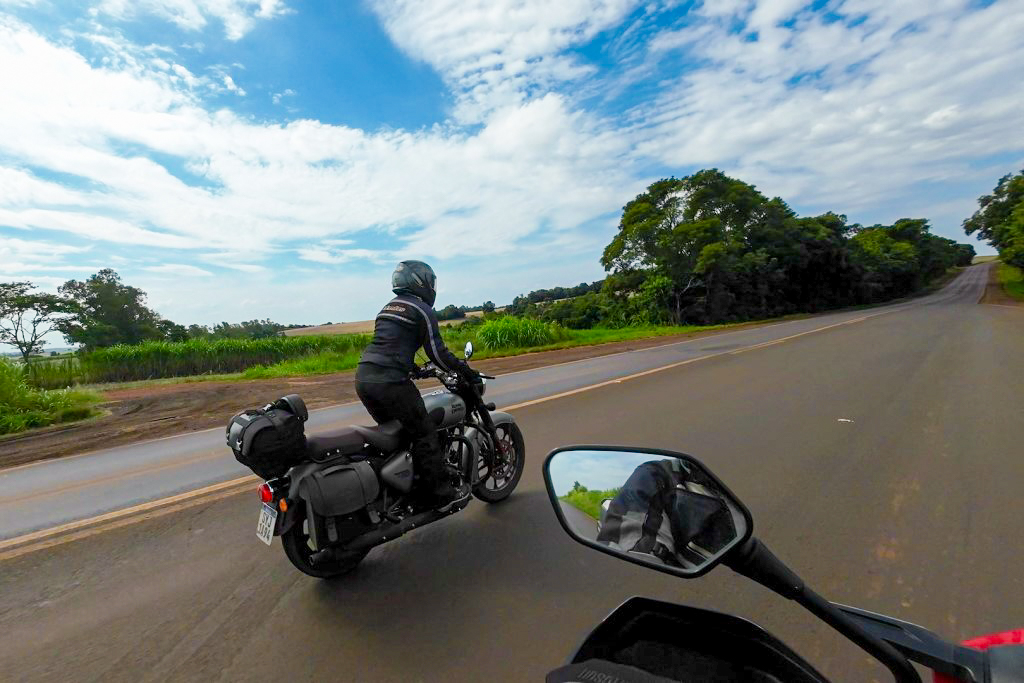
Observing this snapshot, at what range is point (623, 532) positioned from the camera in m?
1.36

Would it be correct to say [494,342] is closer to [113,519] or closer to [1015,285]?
[113,519]

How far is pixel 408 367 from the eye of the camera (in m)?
3.61

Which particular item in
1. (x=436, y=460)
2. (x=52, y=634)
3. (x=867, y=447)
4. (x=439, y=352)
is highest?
(x=439, y=352)

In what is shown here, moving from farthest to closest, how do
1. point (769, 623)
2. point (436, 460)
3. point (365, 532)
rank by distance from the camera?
1. point (436, 460)
2. point (365, 532)
3. point (769, 623)

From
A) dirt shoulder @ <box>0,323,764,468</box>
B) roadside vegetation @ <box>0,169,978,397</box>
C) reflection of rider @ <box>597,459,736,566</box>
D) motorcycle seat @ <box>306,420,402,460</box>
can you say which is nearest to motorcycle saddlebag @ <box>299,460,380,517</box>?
motorcycle seat @ <box>306,420,402,460</box>

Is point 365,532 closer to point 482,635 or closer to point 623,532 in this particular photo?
point 482,635

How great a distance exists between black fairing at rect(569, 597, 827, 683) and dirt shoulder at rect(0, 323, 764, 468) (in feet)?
29.1

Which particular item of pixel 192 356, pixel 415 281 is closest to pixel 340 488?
pixel 415 281

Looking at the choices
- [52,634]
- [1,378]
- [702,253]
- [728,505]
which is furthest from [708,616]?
[702,253]

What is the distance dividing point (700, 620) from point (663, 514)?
0.80ft

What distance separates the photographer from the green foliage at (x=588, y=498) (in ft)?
4.78

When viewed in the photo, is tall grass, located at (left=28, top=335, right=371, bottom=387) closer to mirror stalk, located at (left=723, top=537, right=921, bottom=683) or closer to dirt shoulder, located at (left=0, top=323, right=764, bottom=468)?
dirt shoulder, located at (left=0, top=323, right=764, bottom=468)

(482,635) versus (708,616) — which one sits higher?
(708,616)

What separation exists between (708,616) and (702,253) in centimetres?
3460
